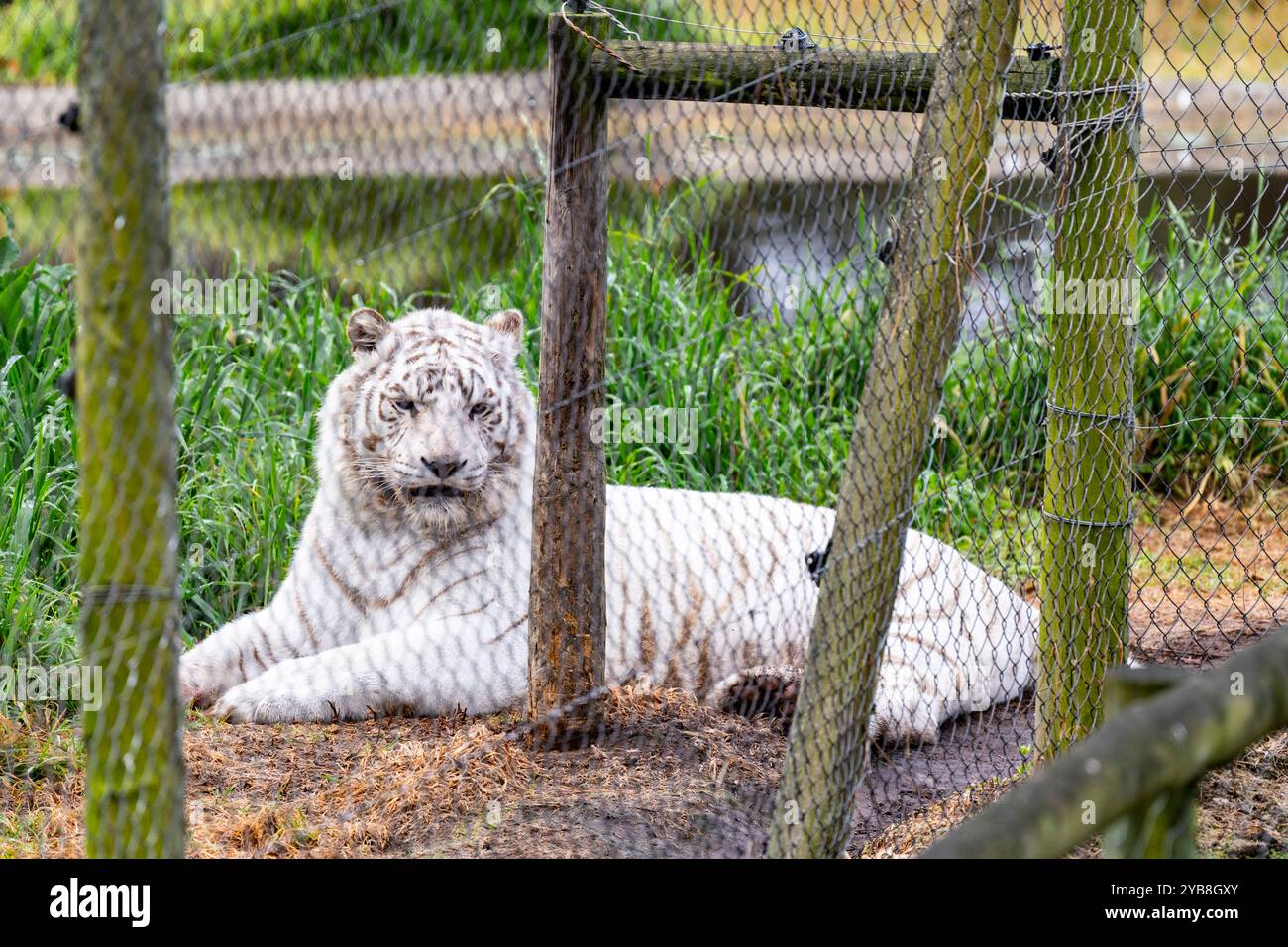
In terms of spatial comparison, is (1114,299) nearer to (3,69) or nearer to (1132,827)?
(1132,827)

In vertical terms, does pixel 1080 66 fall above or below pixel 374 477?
above

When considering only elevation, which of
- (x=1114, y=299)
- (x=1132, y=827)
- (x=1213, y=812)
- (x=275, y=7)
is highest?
(x=275, y=7)

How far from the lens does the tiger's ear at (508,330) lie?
4059 mm

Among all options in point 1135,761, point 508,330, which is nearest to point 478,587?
point 508,330

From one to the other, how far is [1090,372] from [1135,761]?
61.7 inches

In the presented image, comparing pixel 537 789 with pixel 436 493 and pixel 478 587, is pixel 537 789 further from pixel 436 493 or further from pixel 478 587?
pixel 436 493

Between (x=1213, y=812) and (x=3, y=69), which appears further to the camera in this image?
(x=3, y=69)

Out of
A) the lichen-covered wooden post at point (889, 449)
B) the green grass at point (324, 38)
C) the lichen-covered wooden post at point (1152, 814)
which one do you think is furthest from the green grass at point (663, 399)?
the lichen-covered wooden post at point (1152, 814)

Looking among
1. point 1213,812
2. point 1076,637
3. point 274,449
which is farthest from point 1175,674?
point 274,449

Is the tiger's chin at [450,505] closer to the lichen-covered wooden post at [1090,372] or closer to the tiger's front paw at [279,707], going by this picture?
the tiger's front paw at [279,707]

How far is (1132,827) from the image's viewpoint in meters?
2.01

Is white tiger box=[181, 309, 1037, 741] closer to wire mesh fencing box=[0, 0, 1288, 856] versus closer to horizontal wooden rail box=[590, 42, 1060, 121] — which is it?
wire mesh fencing box=[0, 0, 1288, 856]

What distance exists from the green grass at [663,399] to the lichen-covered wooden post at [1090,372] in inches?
35.7
